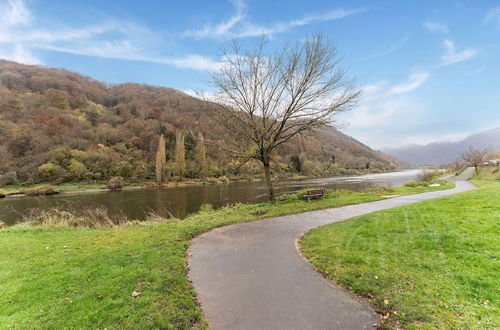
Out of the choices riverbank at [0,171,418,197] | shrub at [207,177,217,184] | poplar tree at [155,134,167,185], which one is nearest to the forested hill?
shrub at [207,177,217,184]

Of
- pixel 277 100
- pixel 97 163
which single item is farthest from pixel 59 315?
pixel 97 163

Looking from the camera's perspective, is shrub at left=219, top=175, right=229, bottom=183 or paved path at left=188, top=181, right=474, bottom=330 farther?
shrub at left=219, top=175, right=229, bottom=183

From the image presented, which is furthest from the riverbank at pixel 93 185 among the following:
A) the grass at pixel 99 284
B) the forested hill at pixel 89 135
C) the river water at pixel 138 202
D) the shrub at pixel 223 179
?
the grass at pixel 99 284

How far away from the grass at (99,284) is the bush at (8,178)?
49.8m

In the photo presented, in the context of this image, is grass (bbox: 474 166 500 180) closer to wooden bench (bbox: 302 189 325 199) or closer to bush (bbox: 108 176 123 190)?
wooden bench (bbox: 302 189 325 199)

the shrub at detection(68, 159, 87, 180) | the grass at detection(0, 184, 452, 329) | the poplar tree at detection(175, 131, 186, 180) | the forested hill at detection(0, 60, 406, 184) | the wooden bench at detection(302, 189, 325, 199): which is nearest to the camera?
the grass at detection(0, 184, 452, 329)

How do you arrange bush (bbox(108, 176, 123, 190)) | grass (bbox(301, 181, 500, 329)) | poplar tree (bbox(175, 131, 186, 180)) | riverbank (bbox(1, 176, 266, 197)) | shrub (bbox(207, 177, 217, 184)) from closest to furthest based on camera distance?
1. grass (bbox(301, 181, 500, 329))
2. riverbank (bbox(1, 176, 266, 197))
3. bush (bbox(108, 176, 123, 190))
4. shrub (bbox(207, 177, 217, 184))
5. poplar tree (bbox(175, 131, 186, 180))

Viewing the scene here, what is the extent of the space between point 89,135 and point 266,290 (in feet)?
249

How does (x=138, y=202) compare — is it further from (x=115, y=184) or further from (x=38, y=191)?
(x=38, y=191)

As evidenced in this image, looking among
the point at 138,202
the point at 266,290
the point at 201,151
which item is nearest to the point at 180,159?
the point at 138,202

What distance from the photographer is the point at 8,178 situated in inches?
1580

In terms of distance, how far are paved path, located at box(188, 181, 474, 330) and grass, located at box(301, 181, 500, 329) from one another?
0.39m

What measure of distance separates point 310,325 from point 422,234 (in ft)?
15.0

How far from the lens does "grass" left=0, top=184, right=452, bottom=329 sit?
296 centimetres
